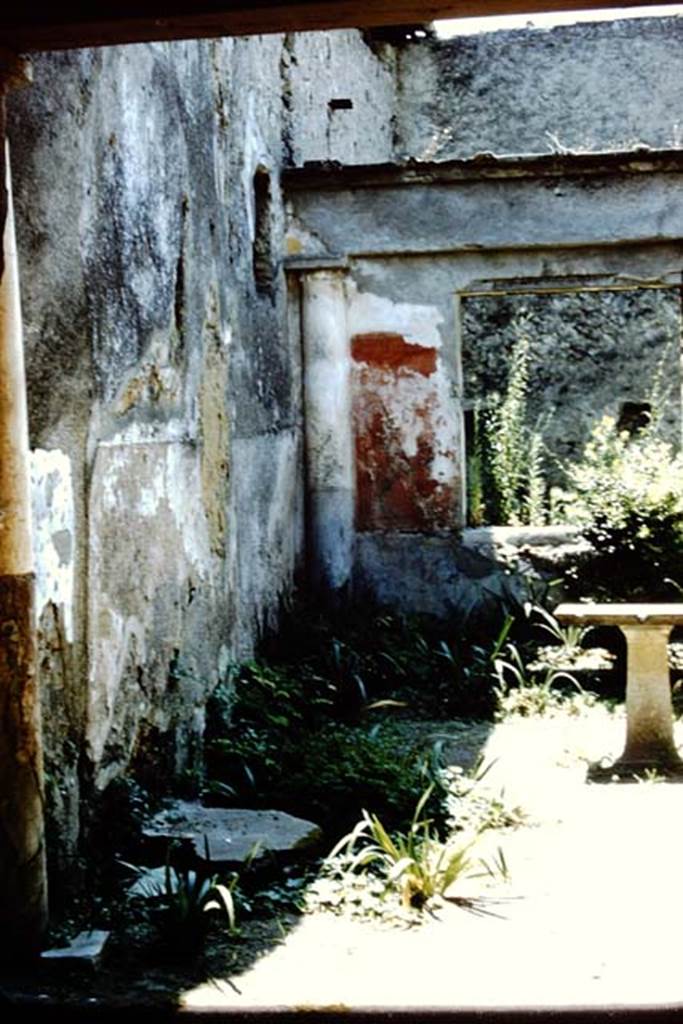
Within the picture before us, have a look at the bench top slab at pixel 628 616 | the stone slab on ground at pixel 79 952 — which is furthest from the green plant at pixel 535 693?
the stone slab on ground at pixel 79 952

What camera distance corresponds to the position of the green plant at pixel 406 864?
14.0ft

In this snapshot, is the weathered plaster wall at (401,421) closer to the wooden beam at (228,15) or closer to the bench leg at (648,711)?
the bench leg at (648,711)

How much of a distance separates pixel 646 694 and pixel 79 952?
3553 millimetres

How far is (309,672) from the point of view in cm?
745

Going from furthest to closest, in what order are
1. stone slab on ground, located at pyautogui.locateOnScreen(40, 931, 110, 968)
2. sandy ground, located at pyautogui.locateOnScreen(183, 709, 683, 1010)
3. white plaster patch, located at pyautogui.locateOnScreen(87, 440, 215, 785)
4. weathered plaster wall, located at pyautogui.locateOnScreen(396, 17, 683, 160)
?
1. weathered plaster wall, located at pyautogui.locateOnScreen(396, 17, 683, 160)
2. white plaster patch, located at pyautogui.locateOnScreen(87, 440, 215, 785)
3. stone slab on ground, located at pyautogui.locateOnScreen(40, 931, 110, 968)
4. sandy ground, located at pyautogui.locateOnScreen(183, 709, 683, 1010)

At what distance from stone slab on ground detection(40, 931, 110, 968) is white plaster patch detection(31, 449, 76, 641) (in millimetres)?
927

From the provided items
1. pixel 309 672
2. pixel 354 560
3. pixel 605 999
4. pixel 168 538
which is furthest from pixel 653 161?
pixel 605 999

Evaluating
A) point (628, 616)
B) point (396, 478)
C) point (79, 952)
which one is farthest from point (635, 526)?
point (79, 952)

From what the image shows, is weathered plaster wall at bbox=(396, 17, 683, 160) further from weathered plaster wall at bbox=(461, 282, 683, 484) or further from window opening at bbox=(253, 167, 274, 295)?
window opening at bbox=(253, 167, 274, 295)

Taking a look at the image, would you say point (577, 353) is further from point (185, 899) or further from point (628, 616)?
point (185, 899)

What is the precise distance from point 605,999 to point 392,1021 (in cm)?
54

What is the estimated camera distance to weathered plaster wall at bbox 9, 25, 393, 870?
4023 millimetres

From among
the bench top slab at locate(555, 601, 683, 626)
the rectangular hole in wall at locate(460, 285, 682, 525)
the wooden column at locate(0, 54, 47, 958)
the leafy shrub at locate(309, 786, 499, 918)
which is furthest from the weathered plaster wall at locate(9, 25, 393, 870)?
the rectangular hole in wall at locate(460, 285, 682, 525)

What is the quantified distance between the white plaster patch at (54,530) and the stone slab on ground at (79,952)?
0.93 meters
